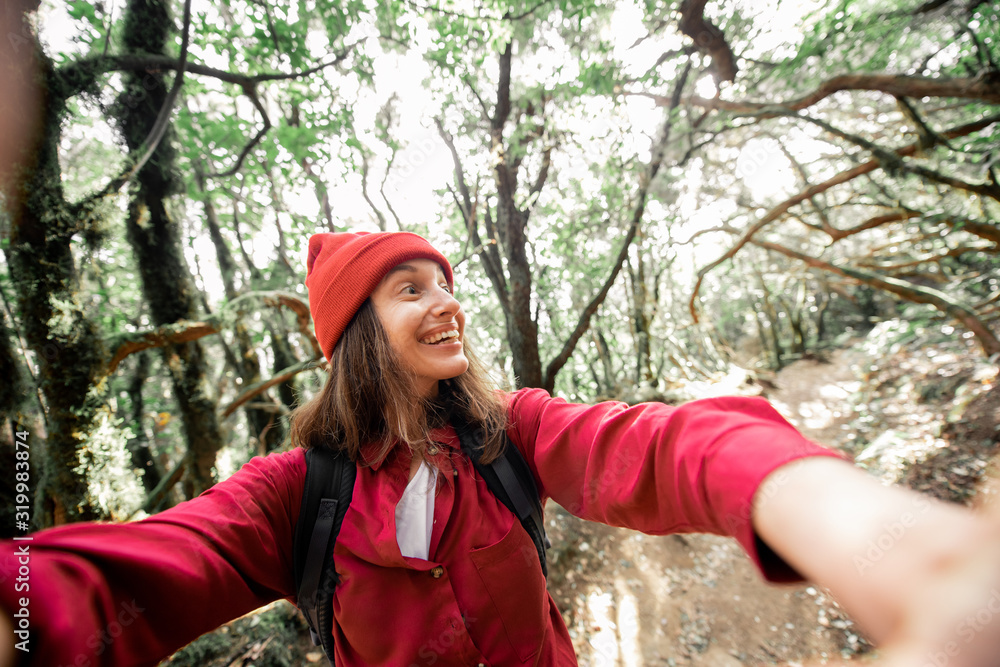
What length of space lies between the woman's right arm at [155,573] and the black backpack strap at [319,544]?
0.07 meters

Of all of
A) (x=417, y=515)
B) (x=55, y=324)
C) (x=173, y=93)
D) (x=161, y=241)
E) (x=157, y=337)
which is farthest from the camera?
(x=161, y=241)

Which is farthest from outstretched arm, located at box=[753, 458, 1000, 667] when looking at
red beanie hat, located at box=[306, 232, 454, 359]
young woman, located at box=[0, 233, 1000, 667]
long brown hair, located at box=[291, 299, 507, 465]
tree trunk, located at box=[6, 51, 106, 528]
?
tree trunk, located at box=[6, 51, 106, 528]

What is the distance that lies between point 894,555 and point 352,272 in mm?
1830

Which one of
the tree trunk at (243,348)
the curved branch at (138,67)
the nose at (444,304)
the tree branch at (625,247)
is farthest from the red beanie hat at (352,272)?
the tree trunk at (243,348)

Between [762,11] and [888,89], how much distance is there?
69.7 inches

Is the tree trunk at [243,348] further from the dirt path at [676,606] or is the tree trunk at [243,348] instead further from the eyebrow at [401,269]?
the eyebrow at [401,269]

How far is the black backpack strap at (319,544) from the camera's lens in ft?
4.27

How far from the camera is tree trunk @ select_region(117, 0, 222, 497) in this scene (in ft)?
14.0

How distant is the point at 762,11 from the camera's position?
191 inches

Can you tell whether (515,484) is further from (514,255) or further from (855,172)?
(855,172)

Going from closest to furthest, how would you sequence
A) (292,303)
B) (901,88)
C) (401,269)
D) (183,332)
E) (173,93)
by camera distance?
(401,269), (173,93), (183,332), (901,88), (292,303)

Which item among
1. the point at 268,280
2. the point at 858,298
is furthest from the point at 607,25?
the point at 858,298

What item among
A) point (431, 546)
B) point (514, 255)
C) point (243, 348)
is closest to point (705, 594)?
point (514, 255)

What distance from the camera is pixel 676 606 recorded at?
14.8ft
